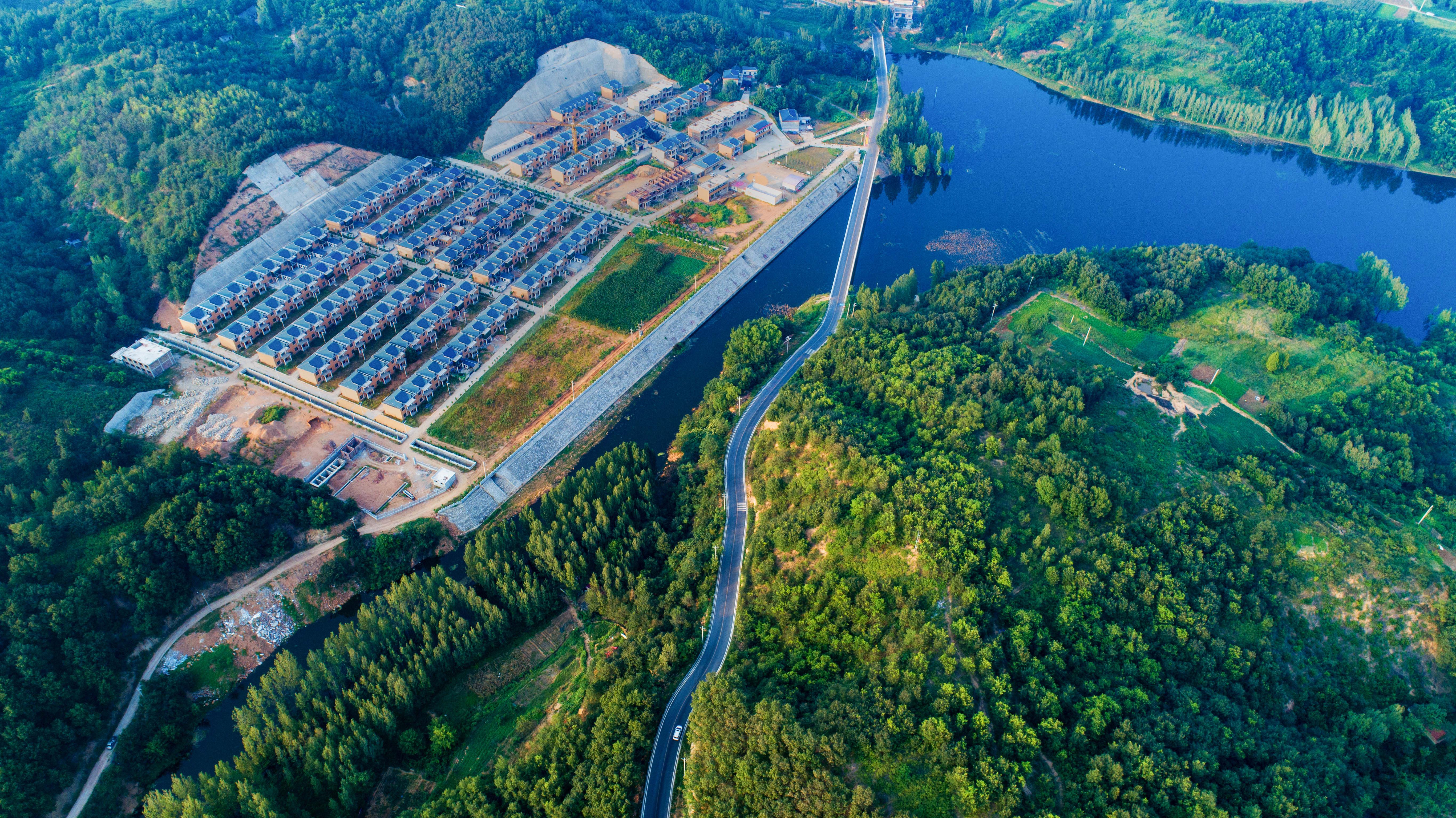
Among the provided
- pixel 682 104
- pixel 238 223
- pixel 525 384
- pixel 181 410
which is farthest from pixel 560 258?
pixel 682 104

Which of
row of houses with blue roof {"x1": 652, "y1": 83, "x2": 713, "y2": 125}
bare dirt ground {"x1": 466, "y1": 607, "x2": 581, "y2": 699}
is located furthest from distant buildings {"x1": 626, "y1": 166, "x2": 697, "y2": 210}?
bare dirt ground {"x1": 466, "y1": 607, "x2": 581, "y2": 699}

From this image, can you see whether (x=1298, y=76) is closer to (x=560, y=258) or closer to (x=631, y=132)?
(x=631, y=132)

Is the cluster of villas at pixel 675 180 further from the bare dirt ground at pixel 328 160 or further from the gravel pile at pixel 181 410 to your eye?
the gravel pile at pixel 181 410

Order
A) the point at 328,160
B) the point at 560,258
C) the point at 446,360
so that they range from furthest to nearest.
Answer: the point at 328,160
the point at 560,258
the point at 446,360

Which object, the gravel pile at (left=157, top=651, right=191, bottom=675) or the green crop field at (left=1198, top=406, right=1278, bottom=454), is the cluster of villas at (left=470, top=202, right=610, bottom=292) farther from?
the green crop field at (left=1198, top=406, right=1278, bottom=454)

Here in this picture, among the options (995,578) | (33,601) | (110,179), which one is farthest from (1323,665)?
(110,179)

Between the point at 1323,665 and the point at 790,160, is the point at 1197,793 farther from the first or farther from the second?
the point at 790,160
